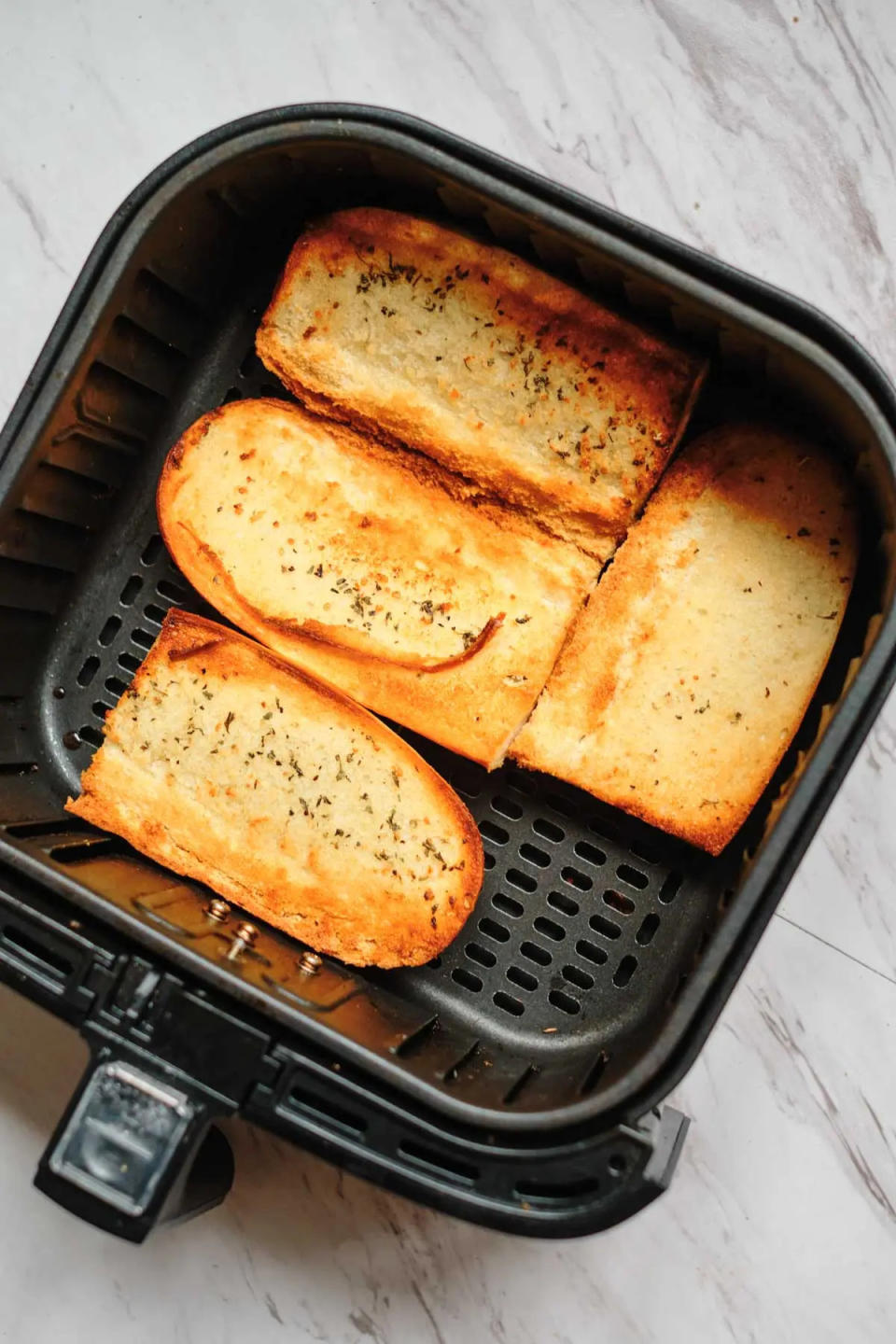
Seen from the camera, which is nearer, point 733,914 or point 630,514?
point 733,914

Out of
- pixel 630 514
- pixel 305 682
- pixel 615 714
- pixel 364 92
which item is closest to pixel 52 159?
pixel 364 92

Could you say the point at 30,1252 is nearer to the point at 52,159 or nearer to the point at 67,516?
the point at 67,516

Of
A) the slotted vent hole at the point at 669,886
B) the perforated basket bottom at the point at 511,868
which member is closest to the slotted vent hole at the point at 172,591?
the perforated basket bottom at the point at 511,868

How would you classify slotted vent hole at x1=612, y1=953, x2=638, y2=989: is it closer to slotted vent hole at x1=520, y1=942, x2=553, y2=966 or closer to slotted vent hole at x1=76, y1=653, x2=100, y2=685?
slotted vent hole at x1=520, y1=942, x2=553, y2=966

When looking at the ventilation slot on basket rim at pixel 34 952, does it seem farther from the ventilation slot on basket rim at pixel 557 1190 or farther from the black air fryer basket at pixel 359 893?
the ventilation slot on basket rim at pixel 557 1190

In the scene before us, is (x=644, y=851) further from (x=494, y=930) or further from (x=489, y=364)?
(x=489, y=364)

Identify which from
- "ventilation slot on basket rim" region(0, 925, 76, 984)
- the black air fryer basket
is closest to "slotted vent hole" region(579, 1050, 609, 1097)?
the black air fryer basket

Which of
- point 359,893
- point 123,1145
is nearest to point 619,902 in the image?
point 359,893
